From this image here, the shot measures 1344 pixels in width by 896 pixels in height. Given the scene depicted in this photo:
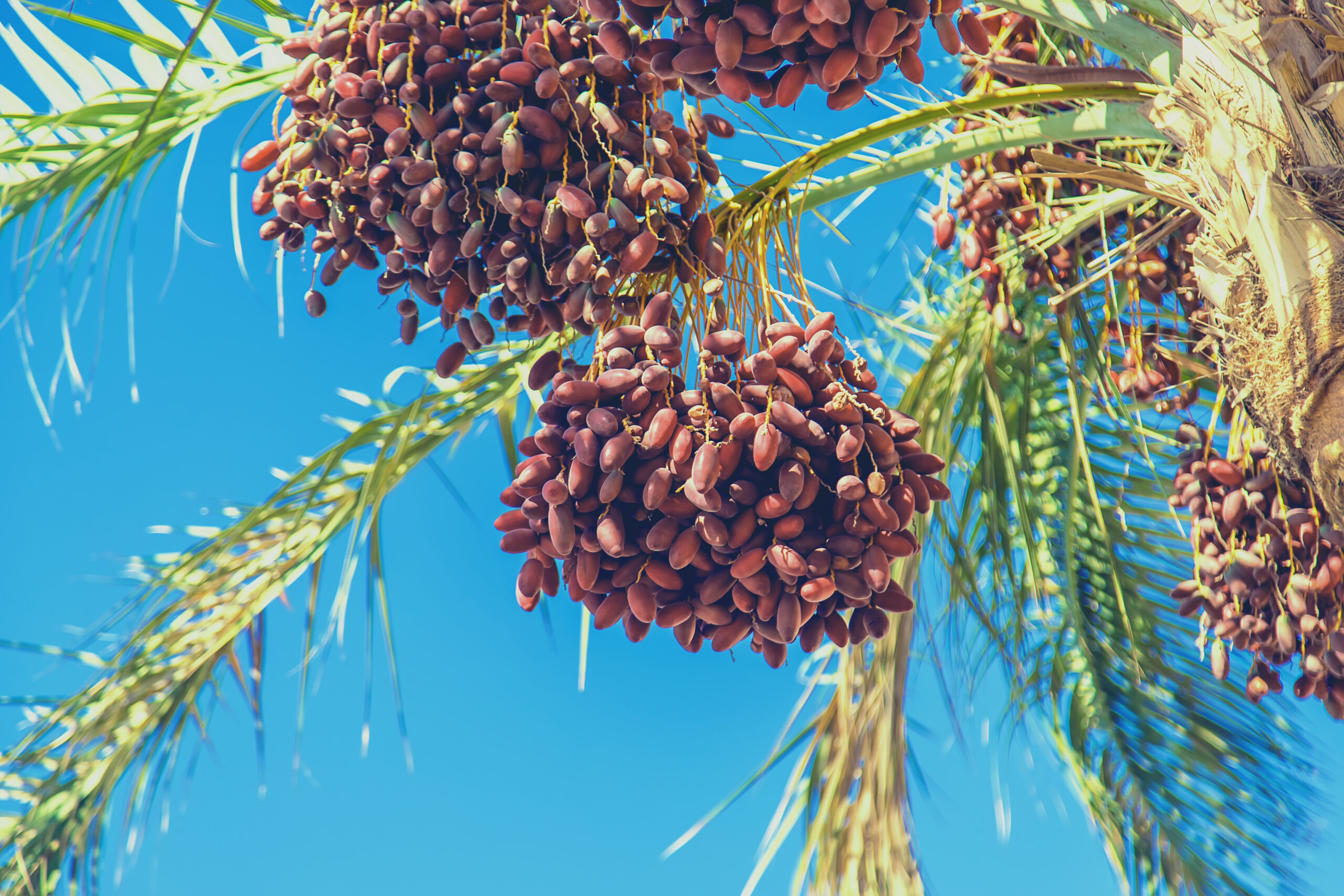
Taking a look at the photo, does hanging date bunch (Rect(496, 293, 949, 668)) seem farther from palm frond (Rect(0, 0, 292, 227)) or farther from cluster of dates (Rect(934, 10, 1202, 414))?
palm frond (Rect(0, 0, 292, 227))

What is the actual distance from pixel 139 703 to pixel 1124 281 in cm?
174

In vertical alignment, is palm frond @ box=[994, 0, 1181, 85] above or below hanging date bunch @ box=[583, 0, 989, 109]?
above

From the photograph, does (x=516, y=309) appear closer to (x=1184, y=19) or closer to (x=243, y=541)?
(x=1184, y=19)

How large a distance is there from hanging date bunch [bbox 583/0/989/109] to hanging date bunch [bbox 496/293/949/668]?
199mm

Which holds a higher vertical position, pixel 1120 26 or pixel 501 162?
pixel 1120 26

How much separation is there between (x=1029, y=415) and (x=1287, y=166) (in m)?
1.03

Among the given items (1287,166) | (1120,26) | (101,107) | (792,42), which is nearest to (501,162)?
(792,42)

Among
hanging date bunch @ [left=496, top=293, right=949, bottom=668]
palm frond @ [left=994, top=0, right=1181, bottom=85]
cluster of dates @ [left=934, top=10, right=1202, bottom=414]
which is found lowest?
hanging date bunch @ [left=496, top=293, right=949, bottom=668]

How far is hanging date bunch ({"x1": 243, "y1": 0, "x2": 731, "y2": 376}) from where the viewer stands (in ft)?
3.28

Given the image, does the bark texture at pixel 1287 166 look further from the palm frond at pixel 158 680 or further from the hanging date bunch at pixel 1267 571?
the palm frond at pixel 158 680

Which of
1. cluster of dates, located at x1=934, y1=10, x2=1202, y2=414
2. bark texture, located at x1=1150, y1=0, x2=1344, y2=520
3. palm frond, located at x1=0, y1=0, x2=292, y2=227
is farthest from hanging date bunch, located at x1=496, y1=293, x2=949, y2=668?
palm frond, located at x1=0, y1=0, x2=292, y2=227

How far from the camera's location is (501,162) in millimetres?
1010

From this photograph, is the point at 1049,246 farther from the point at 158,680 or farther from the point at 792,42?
the point at 158,680

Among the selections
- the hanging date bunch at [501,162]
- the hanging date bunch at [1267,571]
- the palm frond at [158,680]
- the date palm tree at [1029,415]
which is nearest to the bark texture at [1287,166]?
the date palm tree at [1029,415]
